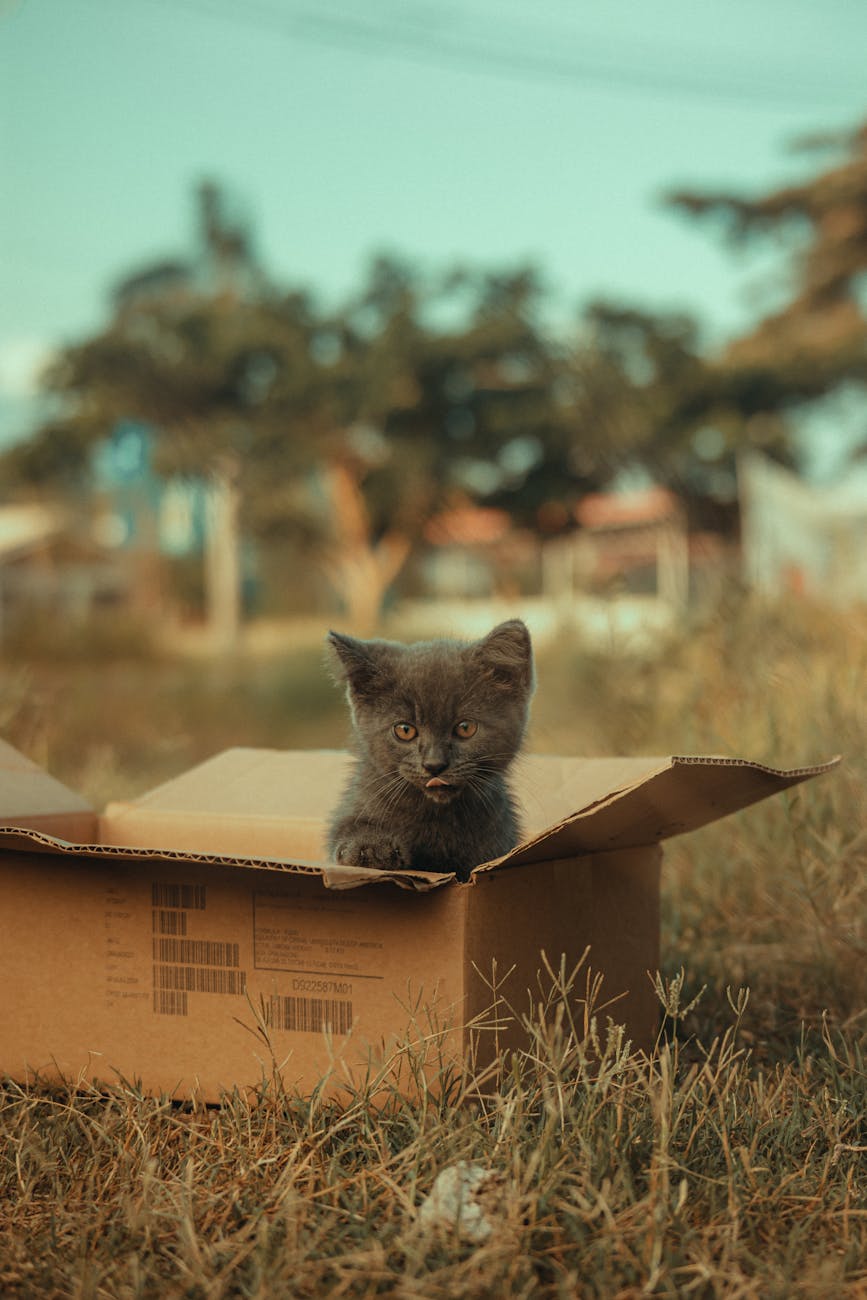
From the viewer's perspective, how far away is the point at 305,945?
197cm

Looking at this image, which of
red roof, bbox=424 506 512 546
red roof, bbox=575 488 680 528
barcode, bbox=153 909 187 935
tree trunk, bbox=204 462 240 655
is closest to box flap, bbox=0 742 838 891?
barcode, bbox=153 909 187 935

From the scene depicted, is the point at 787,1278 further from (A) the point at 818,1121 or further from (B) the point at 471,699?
(B) the point at 471,699

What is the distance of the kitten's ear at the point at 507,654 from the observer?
2.22m

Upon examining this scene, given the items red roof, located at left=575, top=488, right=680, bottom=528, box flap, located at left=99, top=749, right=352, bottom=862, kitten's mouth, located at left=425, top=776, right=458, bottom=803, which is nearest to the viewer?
kitten's mouth, located at left=425, top=776, right=458, bottom=803

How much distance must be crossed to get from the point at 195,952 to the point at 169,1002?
11cm

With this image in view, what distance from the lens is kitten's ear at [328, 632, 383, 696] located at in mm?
2203

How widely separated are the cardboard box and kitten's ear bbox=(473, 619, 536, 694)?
0.31m

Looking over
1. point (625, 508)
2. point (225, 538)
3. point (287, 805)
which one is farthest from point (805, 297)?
point (287, 805)

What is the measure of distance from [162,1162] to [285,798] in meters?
Result: 1.01

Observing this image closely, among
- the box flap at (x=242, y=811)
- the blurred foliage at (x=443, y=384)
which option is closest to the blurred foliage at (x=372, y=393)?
the blurred foliage at (x=443, y=384)

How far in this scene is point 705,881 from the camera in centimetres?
319

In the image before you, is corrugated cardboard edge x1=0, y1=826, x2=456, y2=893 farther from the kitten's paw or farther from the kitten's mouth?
the kitten's mouth

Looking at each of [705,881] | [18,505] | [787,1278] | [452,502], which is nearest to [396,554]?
[452,502]

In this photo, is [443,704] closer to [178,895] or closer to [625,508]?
[178,895]
